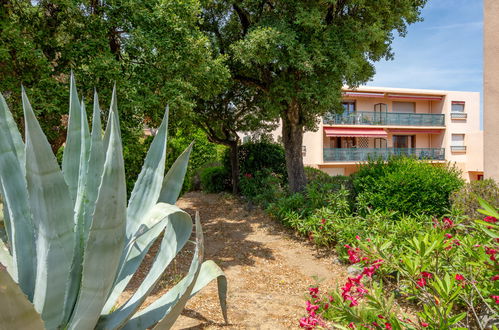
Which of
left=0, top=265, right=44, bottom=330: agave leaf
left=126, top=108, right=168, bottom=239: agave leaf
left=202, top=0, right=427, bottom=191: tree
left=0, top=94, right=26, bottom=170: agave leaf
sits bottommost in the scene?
left=0, top=265, right=44, bottom=330: agave leaf

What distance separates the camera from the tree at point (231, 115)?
1180cm

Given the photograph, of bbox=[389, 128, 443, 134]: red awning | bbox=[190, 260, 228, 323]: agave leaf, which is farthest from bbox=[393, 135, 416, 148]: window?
bbox=[190, 260, 228, 323]: agave leaf

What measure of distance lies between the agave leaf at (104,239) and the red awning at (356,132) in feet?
76.2

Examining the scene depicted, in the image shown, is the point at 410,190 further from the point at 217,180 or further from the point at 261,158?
the point at 217,180

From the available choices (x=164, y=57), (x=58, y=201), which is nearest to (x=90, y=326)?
(x=58, y=201)

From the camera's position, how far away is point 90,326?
1.81 meters

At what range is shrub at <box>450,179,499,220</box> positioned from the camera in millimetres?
6152

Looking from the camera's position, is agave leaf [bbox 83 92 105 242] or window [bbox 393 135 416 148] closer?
agave leaf [bbox 83 92 105 242]

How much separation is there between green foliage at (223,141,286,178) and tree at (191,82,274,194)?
3.07 feet

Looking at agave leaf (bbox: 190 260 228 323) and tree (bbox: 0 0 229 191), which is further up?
tree (bbox: 0 0 229 191)

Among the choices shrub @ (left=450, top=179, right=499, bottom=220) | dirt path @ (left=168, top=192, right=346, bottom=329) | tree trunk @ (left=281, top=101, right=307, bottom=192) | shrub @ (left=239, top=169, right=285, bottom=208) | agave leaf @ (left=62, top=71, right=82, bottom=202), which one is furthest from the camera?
shrub @ (left=239, top=169, right=285, bottom=208)

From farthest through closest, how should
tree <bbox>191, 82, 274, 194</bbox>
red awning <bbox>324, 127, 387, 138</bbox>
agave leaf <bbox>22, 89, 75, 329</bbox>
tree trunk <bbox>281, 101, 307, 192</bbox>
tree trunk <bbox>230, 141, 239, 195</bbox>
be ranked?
red awning <bbox>324, 127, 387, 138</bbox> → tree trunk <bbox>230, 141, 239, 195</bbox> → tree <bbox>191, 82, 274, 194</bbox> → tree trunk <bbox>281, 101, 307, 192</bbox> → agave leaf <bbox>22, 89, 75, 329</bbox>

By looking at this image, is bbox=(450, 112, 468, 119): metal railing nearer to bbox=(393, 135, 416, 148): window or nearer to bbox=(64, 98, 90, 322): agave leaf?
bbox=(393, 135, 416, 148): window

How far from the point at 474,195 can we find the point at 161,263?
20.7ft
